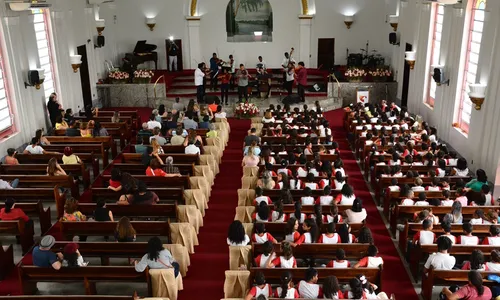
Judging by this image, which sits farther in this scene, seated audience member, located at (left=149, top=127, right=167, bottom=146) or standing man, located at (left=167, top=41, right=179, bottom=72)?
standing man, located at (left=167, top=41, right=179, bottom=72)

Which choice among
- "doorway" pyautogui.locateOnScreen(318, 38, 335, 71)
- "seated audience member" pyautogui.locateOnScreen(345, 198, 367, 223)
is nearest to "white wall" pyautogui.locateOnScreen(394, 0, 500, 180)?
"doorway" pyautogui.locateOnScreen(318, 38, 335, 71)

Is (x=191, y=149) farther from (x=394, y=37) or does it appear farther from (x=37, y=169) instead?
(x=394, y=37)

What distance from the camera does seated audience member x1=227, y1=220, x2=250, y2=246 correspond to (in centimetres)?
827

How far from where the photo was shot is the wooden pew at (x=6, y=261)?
861 cm

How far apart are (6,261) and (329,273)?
563cm

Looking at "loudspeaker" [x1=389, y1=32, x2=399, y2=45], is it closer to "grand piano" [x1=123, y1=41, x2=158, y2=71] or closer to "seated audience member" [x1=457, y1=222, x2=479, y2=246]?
"grand piano" [x1=123, y1=41, x2=158, y2=71]

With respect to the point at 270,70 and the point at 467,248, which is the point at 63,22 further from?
the point at 467,248

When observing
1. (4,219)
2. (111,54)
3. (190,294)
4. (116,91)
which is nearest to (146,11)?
(111,54)

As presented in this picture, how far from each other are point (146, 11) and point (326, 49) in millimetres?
8902

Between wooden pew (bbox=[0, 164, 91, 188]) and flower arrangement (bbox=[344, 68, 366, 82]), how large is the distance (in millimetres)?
12902

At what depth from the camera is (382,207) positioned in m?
11.6

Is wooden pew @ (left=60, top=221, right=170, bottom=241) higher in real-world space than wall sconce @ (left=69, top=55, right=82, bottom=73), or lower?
lower

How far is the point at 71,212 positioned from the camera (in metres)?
9.07

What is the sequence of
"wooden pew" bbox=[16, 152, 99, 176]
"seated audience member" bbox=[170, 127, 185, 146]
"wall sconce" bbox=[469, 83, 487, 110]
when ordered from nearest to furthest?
"wall sconce" bbox=[469, 83, 487, 110] < "wooden pew" bbox=[16, 152, 99, 176] < "seated audience member" bbox=[170, 127, 185, 146]
